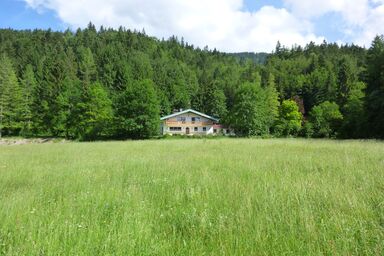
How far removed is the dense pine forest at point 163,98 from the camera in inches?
1864

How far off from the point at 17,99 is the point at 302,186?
70869 mm

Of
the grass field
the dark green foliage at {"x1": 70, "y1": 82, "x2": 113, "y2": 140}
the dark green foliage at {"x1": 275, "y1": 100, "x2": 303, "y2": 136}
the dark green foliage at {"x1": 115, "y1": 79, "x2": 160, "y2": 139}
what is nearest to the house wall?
the dark green foliage at {"x1": 275, "y1": 100, "x2": 303, "y2": 136}

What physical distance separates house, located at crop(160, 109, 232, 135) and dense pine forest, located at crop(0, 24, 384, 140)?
20.6ft

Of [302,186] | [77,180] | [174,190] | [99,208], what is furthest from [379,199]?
[77,180]

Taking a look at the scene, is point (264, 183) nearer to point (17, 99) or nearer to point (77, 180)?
point (77, 180)

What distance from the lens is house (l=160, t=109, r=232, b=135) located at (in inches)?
3036

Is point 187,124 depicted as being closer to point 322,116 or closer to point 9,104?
point 322,116

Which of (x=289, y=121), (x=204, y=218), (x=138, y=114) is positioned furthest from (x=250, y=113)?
(x=204, y=218)

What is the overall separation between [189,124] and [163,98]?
594 inches

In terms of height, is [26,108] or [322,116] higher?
[26,108]

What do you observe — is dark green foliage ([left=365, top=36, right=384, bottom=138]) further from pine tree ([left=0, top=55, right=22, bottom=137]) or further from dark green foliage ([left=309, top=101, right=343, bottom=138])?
pine tree ([left=0, top=55, right=22, bottom=137])

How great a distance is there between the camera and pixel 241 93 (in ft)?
209

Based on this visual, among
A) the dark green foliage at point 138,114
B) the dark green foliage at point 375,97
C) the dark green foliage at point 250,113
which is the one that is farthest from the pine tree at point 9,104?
the dark green foliage at point 375,97

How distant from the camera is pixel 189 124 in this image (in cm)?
7769
